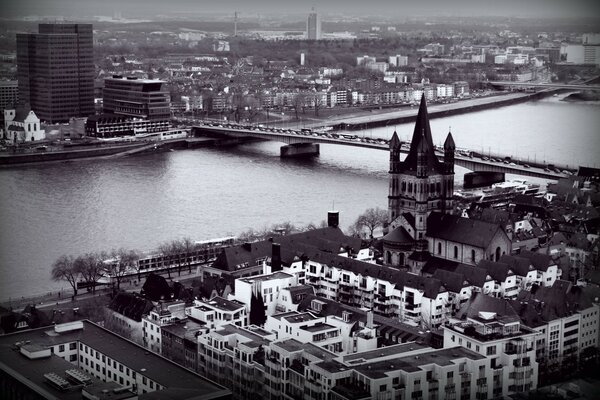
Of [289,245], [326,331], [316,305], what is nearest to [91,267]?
[289,245]

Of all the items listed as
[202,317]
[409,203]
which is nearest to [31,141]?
[409,203]

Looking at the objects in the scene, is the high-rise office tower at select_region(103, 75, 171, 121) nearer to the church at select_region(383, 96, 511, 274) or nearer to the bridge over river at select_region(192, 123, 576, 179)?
the bridge over river at select_region(192, 123, 576, 179)

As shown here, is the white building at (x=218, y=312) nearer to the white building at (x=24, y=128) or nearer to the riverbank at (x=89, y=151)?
the riverbank at (x=89, y=151)

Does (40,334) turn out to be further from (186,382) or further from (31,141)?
(31,141)

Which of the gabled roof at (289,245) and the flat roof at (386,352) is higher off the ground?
the gabled roof at (289,245)

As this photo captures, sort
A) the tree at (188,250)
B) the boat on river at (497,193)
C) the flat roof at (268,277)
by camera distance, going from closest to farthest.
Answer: the flat roof at (268,277) < the tree at (188,250) < the boat on river at (497,193)

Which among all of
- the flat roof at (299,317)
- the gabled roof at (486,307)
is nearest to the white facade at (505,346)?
the gabled roof at (486,307)

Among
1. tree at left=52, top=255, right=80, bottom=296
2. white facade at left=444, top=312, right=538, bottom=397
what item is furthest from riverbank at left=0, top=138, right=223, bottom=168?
white facade at left=444, top=312, right=538, bottom=397
